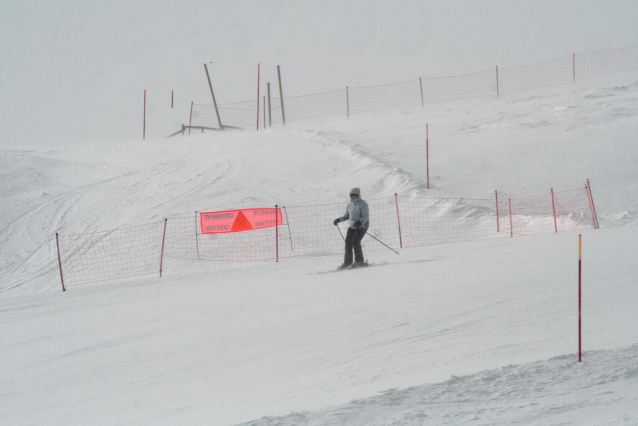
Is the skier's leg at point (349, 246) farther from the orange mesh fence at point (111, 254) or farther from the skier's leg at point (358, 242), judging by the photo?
the orange mesh fence at point (111, 254)

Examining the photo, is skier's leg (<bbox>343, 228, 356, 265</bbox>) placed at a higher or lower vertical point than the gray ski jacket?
lower

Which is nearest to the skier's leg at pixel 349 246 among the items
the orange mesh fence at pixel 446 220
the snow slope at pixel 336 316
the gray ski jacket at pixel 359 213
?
the gray ski jacket at pixel 359 213

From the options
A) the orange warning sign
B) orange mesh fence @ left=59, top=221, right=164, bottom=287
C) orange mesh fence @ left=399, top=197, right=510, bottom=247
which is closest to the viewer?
orange mesh fence @ left=59, top=221, right=164, bottom=287

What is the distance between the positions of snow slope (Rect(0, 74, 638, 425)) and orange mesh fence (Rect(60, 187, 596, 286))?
657mm

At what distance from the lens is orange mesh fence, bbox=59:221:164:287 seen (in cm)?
1585

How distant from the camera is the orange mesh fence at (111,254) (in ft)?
52.0

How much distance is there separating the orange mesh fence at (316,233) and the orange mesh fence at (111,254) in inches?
1.0

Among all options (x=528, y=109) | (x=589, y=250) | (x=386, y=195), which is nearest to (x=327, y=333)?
(x=589, y=250)

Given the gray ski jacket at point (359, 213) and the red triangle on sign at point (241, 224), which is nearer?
the gray ski jacket at point (359, 213)

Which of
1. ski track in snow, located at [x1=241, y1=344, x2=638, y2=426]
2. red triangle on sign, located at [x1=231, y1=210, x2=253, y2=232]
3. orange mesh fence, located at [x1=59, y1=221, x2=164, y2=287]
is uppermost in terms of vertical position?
red triangle on sign, located at [x1=231, y1=210, x2=253, y2=232]

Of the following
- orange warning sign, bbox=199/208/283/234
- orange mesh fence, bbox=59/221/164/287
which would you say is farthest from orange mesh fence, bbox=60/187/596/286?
orange warning sign, bbox=199/208/283/234

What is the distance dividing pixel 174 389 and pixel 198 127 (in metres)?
27.8

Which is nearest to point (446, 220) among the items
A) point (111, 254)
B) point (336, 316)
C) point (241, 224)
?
point (241, 224)

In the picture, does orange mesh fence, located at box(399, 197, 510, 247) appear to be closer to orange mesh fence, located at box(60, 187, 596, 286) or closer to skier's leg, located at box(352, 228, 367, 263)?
orange mesh fence, located at box(60, 187, 596, 286)
